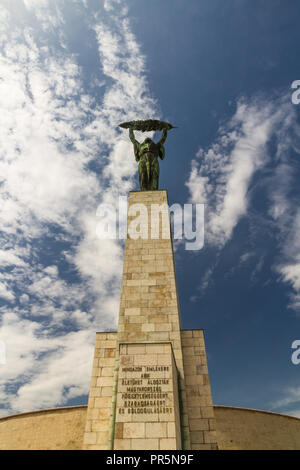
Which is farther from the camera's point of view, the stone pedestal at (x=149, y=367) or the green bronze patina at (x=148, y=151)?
the green bronze patina at (x=148, y=151)

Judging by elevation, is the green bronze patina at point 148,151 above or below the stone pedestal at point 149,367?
above

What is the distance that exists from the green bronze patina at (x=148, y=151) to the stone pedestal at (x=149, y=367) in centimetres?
260

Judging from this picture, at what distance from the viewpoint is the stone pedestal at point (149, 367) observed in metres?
7.34

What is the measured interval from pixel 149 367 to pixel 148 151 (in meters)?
12.1

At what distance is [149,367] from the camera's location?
8102 mm

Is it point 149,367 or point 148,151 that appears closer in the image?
point 149,367

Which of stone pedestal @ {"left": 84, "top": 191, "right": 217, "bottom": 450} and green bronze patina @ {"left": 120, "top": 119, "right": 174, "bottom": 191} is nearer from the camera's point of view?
stone pedestal @ {"left": 84, "top": 191, "right": 217, "bottom": 450}

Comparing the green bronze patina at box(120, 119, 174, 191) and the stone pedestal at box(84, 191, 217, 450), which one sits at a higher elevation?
the green bronze patina at box(120, 119, 174, 191)

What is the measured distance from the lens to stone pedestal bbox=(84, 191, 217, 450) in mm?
7336

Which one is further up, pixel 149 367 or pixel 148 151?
pixel 148 151

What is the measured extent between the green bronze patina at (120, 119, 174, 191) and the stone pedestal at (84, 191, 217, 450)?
8.52 ft

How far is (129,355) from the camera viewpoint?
832cm
